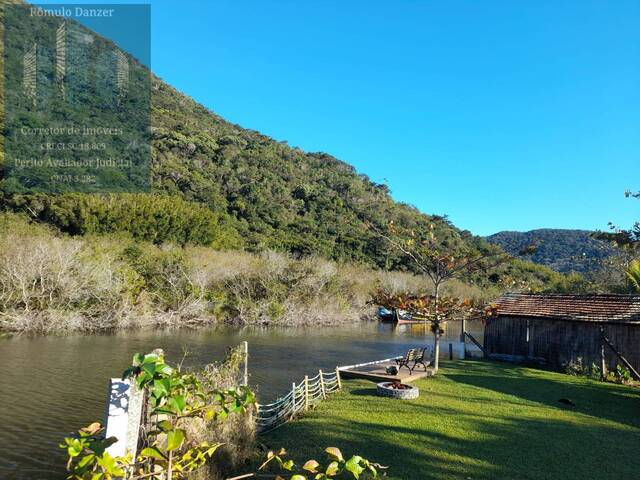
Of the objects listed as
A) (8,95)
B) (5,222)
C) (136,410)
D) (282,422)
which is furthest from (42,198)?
(136,410)

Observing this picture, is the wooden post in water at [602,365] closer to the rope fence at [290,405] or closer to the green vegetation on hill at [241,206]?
the green vegetation on hill at [241,206]

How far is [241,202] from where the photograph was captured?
206ft

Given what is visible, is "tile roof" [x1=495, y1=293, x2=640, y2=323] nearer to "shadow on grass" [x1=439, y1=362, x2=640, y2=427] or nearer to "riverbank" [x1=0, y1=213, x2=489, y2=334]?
"shadow on grass" [x1=439, y1=362, x2=640, y2=427]

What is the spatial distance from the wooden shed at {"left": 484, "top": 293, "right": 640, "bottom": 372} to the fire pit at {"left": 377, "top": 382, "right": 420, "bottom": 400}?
212 inches

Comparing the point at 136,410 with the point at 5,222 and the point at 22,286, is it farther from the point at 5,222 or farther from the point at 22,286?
the point at 5,222

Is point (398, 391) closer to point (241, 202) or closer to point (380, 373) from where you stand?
point (380, 373)

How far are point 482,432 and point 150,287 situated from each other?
26.2m

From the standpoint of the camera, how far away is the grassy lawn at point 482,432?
24.0ft

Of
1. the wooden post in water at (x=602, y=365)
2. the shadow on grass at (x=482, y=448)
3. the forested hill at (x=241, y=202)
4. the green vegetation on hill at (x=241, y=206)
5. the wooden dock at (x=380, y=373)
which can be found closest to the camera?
the shadow on grass at (x=482, y=448)

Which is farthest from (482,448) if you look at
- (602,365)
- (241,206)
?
(241,206)

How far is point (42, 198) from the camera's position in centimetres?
4259

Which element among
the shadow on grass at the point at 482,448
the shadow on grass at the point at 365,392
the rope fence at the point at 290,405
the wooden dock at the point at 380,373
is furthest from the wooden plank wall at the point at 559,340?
the rope fence at the point at 290,405

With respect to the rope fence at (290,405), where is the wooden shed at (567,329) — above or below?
above

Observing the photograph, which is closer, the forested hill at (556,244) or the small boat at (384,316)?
the small boat at (384,316)
